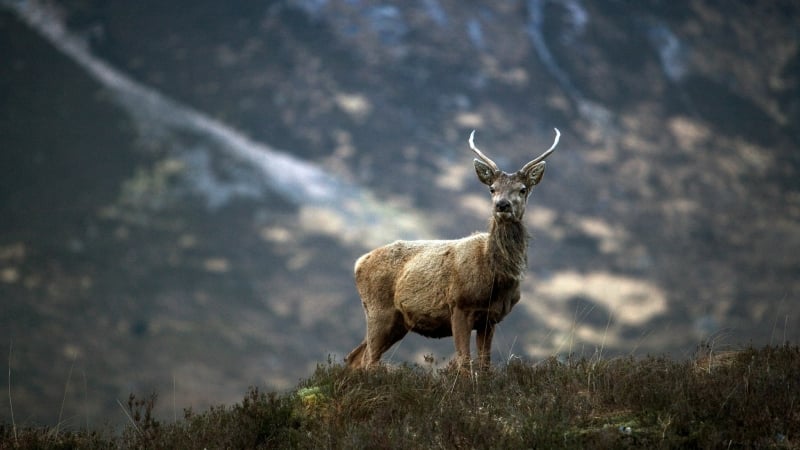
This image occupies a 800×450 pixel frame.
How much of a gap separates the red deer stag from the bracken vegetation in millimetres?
887

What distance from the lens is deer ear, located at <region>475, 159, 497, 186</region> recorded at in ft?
34.2

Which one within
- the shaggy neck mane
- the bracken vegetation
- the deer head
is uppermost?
the deer head

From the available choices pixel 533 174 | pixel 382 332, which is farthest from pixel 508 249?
pixel 382 332

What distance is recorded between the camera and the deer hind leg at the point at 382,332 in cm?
1122

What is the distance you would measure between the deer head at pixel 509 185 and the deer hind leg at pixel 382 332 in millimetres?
2021

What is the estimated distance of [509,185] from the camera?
10102mm

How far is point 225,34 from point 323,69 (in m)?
23.1

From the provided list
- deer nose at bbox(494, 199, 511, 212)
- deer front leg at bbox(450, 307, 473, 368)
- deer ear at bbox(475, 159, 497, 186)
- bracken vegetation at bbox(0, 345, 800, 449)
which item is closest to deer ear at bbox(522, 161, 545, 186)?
deer ear at bbox(475, 159, 497, 186)

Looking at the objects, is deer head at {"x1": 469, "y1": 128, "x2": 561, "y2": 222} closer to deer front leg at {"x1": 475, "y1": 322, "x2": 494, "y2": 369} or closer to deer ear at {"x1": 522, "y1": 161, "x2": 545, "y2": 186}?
deer ear at {"x1": 522, "y1": 161, "x2": 545, "y2": 186}

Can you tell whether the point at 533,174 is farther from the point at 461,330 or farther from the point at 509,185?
the point at 461,330

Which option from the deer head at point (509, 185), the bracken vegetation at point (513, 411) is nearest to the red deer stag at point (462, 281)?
the deer head at point (509, 185)

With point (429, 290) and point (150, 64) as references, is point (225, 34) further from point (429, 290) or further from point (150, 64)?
point (429, 290)

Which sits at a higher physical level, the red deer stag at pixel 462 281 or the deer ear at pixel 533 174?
the deer ear at pixel 533 174

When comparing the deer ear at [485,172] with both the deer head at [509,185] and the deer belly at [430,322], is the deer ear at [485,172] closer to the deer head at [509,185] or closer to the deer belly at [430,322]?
the deer head at [509,185]
